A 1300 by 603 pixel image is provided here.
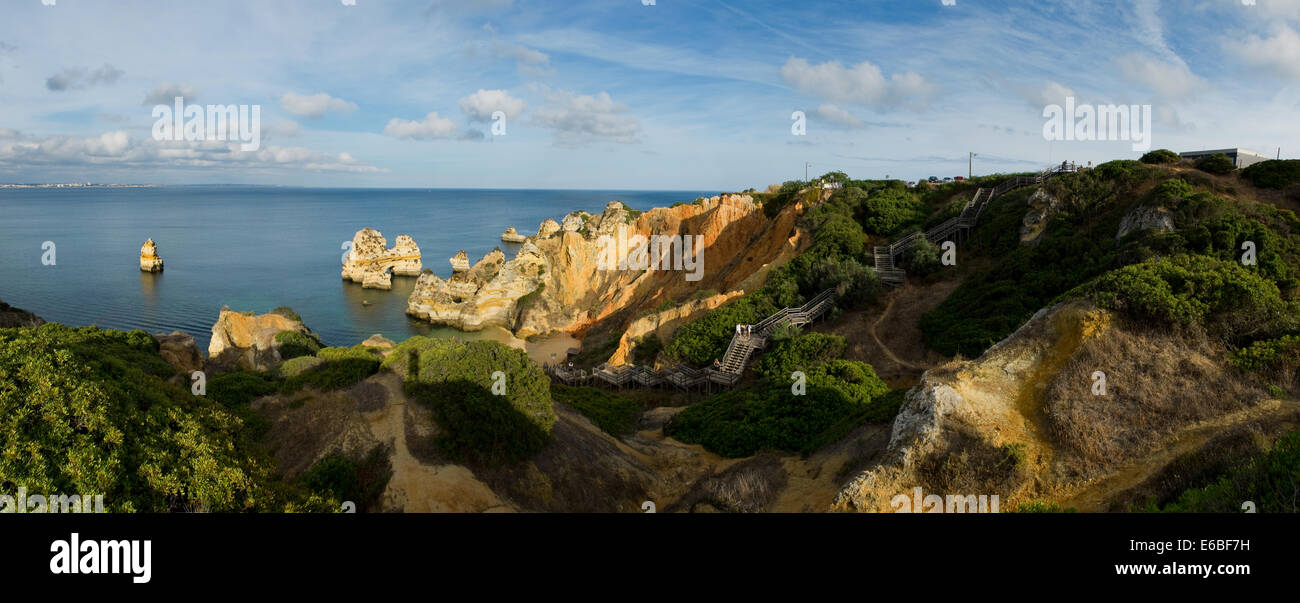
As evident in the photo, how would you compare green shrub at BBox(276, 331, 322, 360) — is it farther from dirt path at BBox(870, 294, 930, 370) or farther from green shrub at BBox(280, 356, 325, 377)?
dirt path at BBox(870, 294, 930, 370)

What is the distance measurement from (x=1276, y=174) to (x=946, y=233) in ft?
44.2

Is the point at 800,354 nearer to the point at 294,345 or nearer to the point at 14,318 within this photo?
the point at 294,345

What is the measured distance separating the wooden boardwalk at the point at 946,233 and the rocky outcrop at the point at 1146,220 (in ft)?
29.9

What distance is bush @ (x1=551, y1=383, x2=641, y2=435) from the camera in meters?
21.7

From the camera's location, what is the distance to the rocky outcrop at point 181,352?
2696cm

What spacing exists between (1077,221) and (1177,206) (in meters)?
6.02

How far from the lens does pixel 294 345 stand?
118 ft

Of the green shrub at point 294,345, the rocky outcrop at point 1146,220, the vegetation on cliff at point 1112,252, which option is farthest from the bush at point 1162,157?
the green shrub at point 294,345

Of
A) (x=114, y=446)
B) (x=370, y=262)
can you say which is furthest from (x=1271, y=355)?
(x=370, y=262)

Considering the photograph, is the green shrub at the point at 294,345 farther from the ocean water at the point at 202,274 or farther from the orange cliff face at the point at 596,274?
the orange cliff face at the point at 596,274

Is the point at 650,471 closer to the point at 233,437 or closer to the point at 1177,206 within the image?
the point at 233,437

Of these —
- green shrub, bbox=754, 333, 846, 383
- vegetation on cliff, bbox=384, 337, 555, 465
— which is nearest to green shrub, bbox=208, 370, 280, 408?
vegetation on cliff, bbox=384, 337, 555, 465
